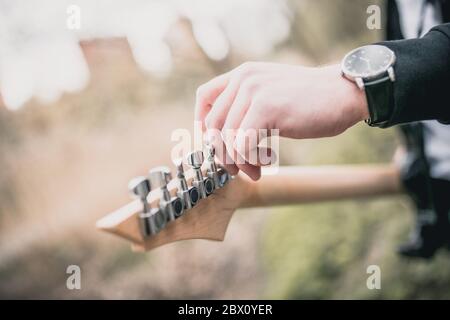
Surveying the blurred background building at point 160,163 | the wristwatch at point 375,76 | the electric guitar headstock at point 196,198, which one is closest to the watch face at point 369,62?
the wristwatch at point 375,76

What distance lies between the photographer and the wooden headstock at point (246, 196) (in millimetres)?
538

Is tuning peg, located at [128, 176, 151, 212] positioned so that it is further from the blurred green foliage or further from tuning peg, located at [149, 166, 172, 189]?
the blurred green foliage

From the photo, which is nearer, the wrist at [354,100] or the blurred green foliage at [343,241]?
the wrist at [354,100]

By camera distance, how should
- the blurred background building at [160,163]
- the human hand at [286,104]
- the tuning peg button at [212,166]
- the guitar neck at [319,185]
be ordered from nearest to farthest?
the human hand at [286,104]
the tuning peg button at [212,166]
the guitar neck at [319,185]
the blurred background building at [160,163]

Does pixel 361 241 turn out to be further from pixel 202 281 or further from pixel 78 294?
pixel 78 294

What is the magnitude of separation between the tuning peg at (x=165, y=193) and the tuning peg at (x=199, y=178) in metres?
0.04

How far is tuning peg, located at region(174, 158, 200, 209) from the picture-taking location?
598 millimetres

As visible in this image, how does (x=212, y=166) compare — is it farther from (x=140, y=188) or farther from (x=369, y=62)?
(x=369, y=62)

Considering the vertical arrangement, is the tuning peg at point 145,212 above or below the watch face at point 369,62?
below

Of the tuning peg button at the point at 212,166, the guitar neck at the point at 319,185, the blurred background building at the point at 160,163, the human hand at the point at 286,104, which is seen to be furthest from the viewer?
the blurred background building at the point at 160,163

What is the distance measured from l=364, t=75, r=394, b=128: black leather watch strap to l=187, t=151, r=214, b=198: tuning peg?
0.77 ft

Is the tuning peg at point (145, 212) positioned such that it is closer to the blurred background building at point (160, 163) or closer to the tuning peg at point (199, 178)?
the tuning peg at point (199, 178)

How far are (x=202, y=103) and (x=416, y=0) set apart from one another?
1.95 feet
